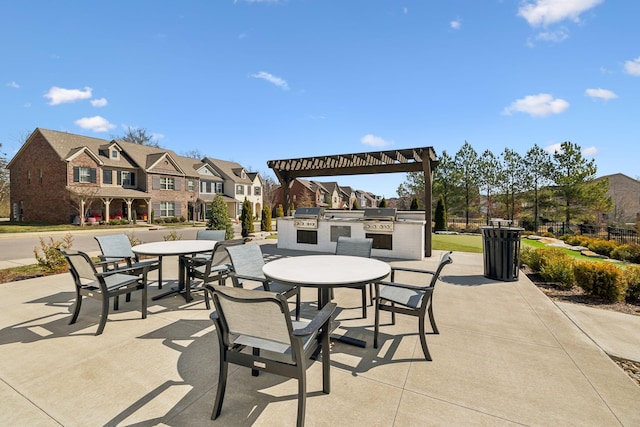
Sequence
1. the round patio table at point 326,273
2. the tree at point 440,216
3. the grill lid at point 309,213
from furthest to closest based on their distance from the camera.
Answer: the tree at point 440,216
the grill lid at point 309,213
the round patio table at point 326,273

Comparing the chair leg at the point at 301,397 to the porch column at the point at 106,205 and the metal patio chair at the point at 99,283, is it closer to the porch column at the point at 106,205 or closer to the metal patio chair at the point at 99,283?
the metal patio chair at the point at 99,283

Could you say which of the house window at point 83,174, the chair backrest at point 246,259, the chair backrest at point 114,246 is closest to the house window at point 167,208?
the house window at point 83,174

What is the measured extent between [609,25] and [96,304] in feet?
42.9

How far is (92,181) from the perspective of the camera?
22.9m

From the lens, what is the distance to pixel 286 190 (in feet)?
41.9

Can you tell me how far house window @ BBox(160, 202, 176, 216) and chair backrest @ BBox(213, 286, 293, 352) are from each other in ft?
96.2

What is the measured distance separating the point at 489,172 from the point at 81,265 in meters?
31.2

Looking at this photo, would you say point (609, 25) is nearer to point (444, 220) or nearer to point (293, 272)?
point (293, 272)

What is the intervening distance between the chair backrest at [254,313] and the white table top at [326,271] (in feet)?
2.61

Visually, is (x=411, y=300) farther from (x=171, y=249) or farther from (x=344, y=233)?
(x=344, y=233)

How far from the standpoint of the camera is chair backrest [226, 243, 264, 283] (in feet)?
12.1

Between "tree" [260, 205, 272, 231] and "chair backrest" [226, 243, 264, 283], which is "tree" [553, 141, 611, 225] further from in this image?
"chair backrest" [226, 243, 264, 283]

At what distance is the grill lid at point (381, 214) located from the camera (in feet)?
30.3

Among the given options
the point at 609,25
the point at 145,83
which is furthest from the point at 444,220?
the point at 145,83
